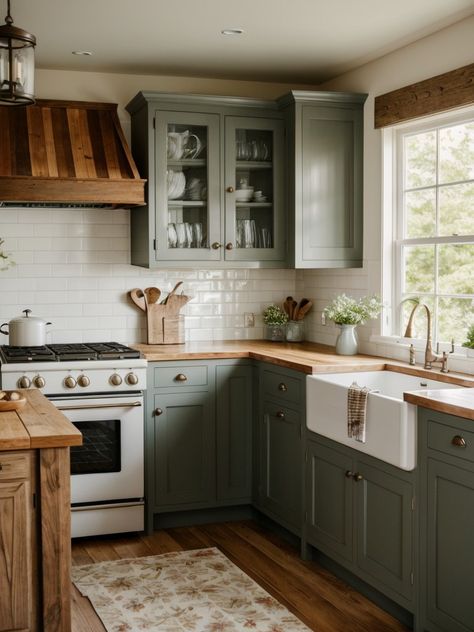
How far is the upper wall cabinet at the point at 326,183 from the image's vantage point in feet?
16.9

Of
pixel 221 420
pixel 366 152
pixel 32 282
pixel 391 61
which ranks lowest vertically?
pixel 221 420

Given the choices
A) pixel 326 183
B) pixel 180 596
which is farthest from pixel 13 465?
pixel 326 183

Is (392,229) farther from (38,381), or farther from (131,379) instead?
(38,381)

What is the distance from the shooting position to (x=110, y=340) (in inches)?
217

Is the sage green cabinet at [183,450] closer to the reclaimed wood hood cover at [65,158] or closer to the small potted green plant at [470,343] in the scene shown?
the reclaimed wood hood cover at [65,158]

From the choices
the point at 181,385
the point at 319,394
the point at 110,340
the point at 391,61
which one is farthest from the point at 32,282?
the point at 391,61

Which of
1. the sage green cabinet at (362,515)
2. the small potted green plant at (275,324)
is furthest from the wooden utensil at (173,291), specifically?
the sage green cabinet at (362,515)

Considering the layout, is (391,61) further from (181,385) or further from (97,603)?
(97,603)

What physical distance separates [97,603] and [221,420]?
1.46m

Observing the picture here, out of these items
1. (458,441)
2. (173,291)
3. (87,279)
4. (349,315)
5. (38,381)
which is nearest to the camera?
(458,441)

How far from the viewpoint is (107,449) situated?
4.77m

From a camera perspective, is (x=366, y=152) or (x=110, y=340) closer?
(x=366, y=152)

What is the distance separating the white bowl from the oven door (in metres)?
1.41

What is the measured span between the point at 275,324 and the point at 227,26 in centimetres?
208
